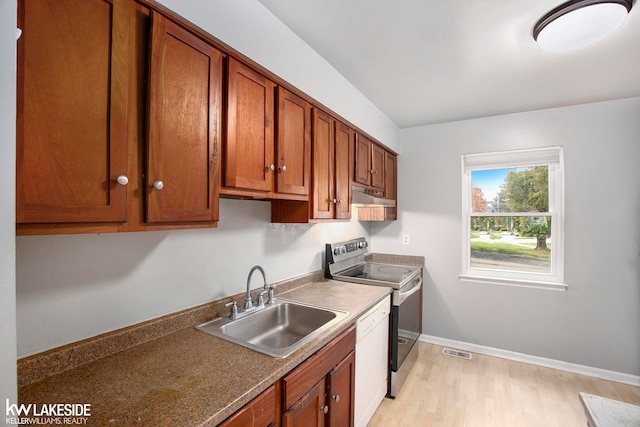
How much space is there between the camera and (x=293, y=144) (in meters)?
1.74

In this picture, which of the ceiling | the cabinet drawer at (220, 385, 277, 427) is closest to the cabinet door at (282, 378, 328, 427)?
the cabinet drawer at (220, 385, 277, 427)

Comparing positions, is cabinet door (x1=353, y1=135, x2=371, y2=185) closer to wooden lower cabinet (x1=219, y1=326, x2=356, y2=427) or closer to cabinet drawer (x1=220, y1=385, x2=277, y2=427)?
wooden lower cabinet (x1=219, y1=326, x2=356, y2=427)

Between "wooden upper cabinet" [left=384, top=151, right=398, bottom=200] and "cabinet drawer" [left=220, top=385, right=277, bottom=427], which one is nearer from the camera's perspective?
"cabinet drawer" [left=220, top=385, right=277, bottom=427]

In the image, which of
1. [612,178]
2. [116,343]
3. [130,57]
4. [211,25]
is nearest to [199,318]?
[116,343]

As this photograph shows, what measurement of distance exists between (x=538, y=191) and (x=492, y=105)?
987mm

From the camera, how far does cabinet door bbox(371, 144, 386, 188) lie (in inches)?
112

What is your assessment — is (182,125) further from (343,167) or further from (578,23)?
(578,23)

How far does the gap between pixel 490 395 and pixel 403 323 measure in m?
0.87

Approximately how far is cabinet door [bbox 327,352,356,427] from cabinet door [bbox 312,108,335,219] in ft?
2.89

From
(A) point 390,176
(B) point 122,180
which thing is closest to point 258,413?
(B) point 122,180

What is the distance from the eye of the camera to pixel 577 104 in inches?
108

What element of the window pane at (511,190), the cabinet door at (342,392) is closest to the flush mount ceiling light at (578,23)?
the window pane at (511,190)

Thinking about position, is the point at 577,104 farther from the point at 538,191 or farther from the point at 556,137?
the point at 538,191

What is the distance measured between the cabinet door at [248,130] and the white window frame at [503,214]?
8.18 ft
